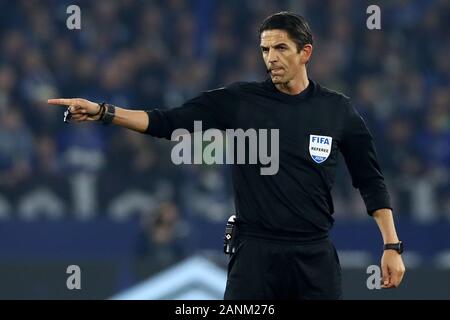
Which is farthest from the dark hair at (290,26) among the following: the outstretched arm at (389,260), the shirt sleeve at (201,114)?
the outstretched arm at (389,260)

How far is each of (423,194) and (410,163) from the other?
0.43 meters

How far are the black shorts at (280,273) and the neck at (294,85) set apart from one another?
0.77 meters

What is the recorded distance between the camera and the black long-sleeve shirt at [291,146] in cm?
600

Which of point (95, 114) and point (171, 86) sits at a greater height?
point (171, 86)

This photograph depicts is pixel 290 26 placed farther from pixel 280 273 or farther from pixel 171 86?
pixel 171 86

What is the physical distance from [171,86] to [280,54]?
7.56 metres

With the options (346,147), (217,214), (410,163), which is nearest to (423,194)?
(410,163)

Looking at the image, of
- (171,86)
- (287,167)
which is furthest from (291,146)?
(171,86)

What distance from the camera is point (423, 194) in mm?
12992

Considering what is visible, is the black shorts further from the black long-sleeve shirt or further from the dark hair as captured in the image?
the dark hair

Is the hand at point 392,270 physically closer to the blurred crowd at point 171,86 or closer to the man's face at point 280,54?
the man's face at point 280,54

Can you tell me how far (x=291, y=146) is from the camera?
6.06 m

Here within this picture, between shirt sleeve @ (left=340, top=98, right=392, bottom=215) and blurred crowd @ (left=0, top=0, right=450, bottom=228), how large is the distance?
5.50 metres

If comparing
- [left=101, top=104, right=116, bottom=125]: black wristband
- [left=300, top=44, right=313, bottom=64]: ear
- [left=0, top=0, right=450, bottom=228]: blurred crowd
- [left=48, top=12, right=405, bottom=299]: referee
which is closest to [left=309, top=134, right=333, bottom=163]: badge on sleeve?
[left=48, top=12, right=405, bottom=299]: referee
